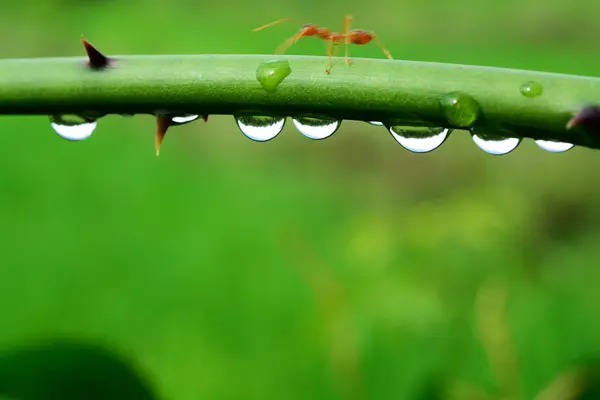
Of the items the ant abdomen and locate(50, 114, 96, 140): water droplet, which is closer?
locate(50, 114, 96, 140): water droplet

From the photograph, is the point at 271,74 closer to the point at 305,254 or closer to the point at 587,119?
the point at 587,119

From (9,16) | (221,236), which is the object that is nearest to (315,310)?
(221,236)

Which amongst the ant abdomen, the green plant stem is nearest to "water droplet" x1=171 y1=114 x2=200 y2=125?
the green plant stem

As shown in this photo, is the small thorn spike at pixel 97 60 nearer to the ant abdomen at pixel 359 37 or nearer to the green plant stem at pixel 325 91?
the green plant stem at pixel 325 91

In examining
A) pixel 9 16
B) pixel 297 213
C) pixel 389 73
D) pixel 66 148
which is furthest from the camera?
pixel 9 16

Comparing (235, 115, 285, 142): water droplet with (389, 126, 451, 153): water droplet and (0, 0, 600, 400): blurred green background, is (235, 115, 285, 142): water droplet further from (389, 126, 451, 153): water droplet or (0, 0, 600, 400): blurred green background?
(0, 0, 600, 400): blurred green background

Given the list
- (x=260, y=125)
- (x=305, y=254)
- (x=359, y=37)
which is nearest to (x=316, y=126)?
(x=260, y=125)

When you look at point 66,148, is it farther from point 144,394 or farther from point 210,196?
point 144,394
